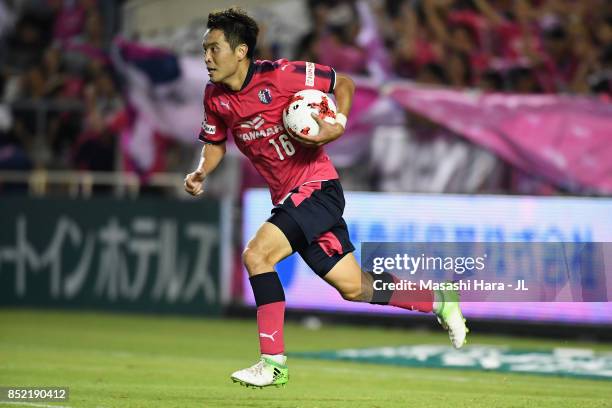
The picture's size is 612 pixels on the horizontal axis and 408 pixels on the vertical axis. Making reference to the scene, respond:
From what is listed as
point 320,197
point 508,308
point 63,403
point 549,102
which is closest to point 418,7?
point 549,102

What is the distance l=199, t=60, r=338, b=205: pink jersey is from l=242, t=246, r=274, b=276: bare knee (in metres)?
0.63

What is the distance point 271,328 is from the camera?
7.50 meters

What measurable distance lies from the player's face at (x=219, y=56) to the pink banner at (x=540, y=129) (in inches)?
267

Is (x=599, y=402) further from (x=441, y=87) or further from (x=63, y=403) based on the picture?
(x=441, y=87)

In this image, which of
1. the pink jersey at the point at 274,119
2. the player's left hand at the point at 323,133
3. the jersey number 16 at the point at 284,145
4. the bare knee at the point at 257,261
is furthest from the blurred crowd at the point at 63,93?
the bare knee at the point at 257,261

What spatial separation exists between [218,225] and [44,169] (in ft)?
12.6

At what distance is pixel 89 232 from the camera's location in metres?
16.5

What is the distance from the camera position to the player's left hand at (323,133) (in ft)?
24.9

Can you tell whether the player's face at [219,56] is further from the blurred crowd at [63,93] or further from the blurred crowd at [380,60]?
the blurred crowd at [63,93]

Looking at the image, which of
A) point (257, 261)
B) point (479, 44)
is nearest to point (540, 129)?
point (479, 44)

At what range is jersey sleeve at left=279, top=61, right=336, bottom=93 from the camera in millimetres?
8109

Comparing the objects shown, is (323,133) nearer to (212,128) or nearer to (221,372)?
(212,128)

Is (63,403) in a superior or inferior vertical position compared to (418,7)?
inferior

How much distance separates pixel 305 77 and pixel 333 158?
6.95m
